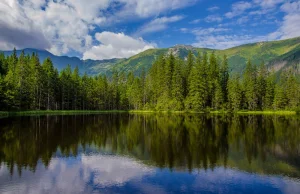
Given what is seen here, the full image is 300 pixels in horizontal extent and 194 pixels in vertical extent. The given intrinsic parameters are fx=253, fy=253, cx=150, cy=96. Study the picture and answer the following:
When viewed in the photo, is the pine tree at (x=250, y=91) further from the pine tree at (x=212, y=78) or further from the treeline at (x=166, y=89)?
the pine tree at (x=212, y=78)

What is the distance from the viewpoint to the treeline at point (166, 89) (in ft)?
317

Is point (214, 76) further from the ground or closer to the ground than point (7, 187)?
further from the ground

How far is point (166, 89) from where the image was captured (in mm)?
115500

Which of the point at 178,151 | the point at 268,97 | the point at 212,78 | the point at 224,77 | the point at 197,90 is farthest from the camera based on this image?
the point at 224,77

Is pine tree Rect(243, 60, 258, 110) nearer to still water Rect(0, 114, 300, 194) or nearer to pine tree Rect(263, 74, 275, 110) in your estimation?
pine tree Rect(263, 74, 275, 110)

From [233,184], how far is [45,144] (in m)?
21.2

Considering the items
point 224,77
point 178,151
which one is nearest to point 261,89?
point 224,77

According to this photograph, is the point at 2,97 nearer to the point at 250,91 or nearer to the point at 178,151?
the point at 178,151

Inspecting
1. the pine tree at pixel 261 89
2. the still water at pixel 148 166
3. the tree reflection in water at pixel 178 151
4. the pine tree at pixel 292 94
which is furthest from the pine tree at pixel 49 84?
the pine tree at pixel 292 94

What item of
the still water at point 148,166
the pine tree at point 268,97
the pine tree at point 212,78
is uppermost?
the pine tree at point 212,78

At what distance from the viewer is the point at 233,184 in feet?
52.7

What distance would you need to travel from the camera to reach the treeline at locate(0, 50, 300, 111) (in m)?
96.8

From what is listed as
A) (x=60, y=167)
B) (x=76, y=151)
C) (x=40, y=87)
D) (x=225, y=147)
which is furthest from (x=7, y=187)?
(x=40, y=87)

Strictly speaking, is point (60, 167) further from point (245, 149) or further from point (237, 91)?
point (237, 91)
